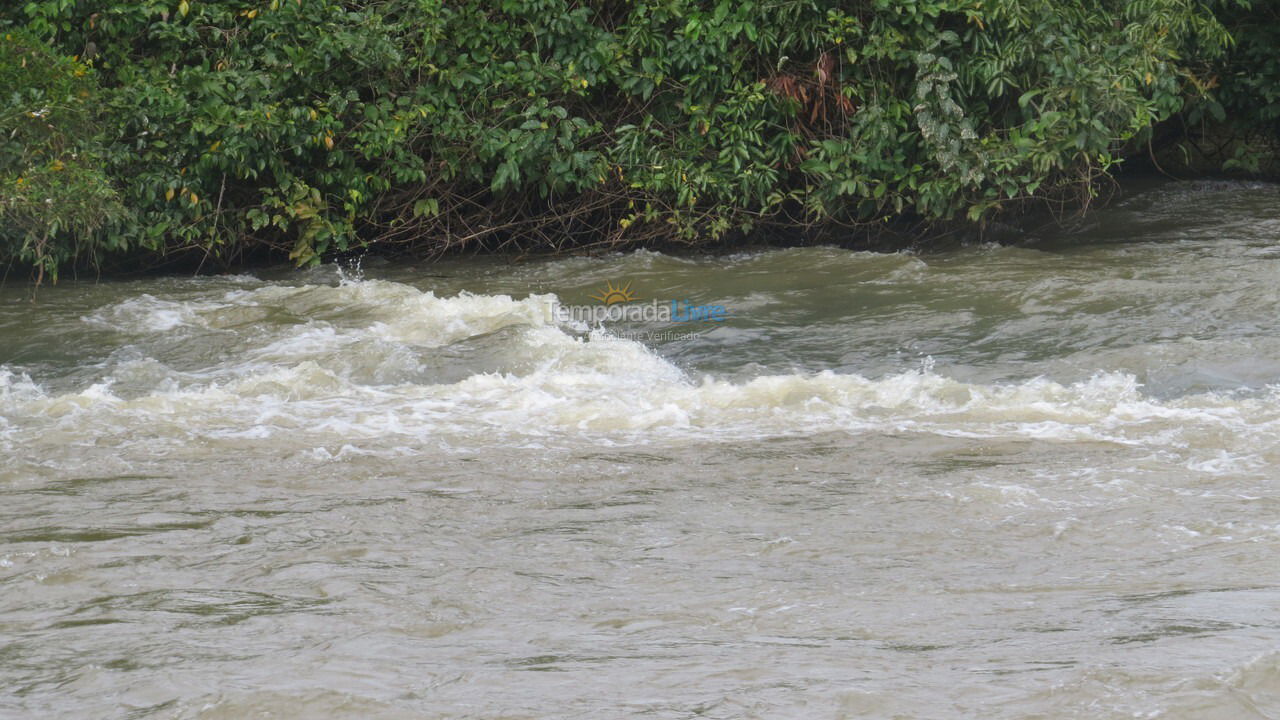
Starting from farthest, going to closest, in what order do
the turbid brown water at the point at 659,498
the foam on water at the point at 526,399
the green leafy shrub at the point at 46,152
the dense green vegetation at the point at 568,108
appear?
the dense green vegetation at the point at 568,108, the green leafy shrub at the point at 46,152, the foam on water at the point at 526,399, the turbid brown water at the point at 659,498

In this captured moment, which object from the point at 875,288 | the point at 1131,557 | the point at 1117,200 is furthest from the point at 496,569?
the point at 1117,200

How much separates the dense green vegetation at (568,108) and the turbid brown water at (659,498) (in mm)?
864

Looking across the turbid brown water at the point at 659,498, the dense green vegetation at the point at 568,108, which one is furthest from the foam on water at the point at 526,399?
the dense green vegetation at the point at 568,108

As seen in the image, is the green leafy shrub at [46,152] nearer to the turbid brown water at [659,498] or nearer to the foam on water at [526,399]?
the turbid brown water at [659,498]

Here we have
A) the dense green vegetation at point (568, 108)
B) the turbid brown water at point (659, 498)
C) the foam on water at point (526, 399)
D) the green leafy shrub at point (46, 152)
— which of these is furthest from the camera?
the dense green vegetation at point (568, 108)

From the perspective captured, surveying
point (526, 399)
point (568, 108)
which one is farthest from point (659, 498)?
point (568, 108)

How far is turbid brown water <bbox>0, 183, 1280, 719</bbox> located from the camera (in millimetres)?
2697

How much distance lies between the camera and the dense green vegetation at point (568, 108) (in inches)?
329

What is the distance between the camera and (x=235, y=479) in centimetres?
454

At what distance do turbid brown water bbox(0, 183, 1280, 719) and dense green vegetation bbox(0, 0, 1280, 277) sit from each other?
864mm

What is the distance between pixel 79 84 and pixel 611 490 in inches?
217

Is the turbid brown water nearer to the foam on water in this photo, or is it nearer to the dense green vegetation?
the foam on water

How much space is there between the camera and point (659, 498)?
14.1 feet

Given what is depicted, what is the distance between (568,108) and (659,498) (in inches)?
216
